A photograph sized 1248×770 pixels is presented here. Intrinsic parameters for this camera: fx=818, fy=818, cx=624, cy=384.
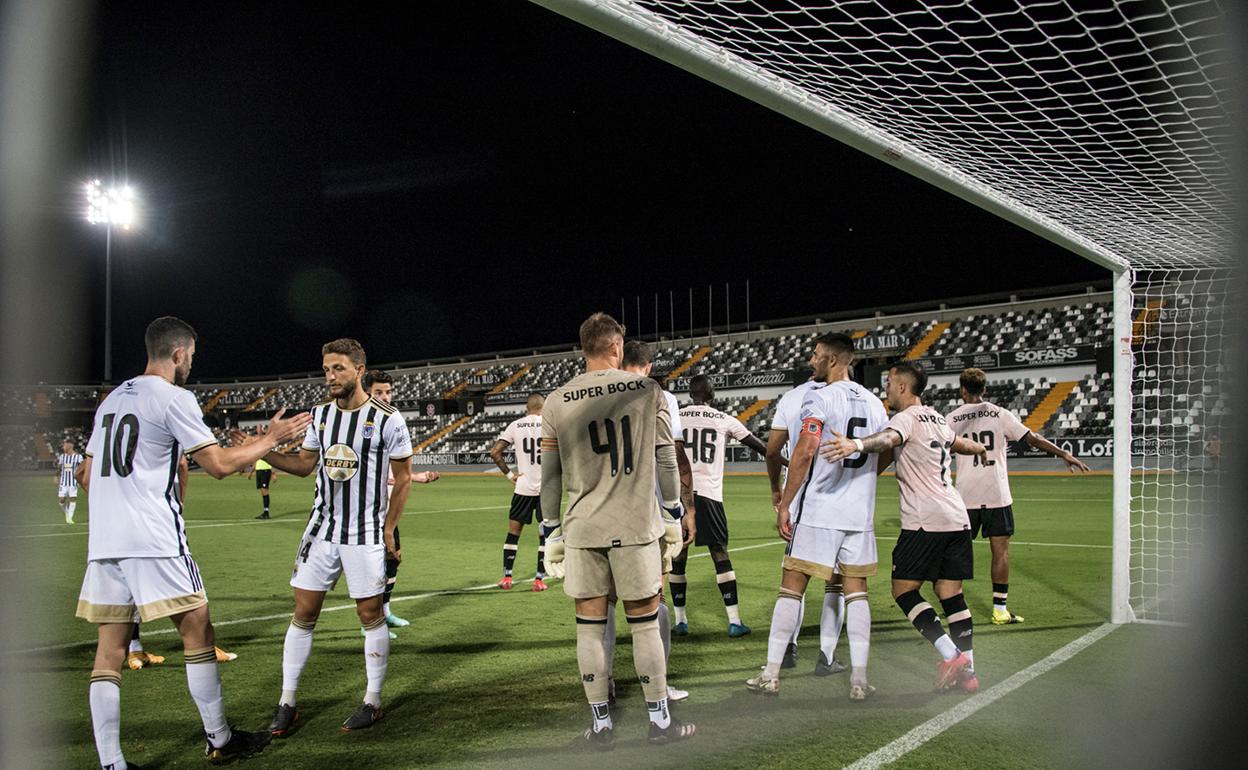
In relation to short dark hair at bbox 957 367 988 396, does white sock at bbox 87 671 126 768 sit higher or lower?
lower

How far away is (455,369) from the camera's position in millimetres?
61781

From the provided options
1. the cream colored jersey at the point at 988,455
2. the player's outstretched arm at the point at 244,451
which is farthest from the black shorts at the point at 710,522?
the player's outstretched arm at the point at 244,451

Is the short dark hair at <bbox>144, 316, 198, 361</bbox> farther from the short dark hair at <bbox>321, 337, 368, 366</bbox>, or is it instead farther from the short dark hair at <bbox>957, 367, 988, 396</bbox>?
the short dark hair at <bbox>957, 367, 988, 396</bbox>

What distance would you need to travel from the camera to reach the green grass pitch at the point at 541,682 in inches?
157

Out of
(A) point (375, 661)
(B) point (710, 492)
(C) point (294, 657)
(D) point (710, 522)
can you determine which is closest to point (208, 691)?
(C) point (294, 657)

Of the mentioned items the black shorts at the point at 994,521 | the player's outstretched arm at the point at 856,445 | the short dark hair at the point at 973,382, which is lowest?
the black shorts at the point at 994,521

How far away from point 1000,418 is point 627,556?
4499 millimetres

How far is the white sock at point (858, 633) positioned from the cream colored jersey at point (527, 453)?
4.65 m

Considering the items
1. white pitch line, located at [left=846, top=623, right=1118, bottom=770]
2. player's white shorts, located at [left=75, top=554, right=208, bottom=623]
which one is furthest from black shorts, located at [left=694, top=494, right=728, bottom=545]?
player's white shorts, located at [left=75, top=554, right=208, bottom=623]

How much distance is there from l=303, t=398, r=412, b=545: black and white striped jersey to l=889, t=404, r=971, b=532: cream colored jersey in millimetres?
3218

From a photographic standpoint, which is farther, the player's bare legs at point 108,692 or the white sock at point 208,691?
the white sock at point 208,691

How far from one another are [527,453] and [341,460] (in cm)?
461

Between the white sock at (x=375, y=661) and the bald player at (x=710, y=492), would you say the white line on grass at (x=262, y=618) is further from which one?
the bald player at (x=710, y=492)

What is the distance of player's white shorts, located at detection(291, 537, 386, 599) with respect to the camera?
4.47 metres
